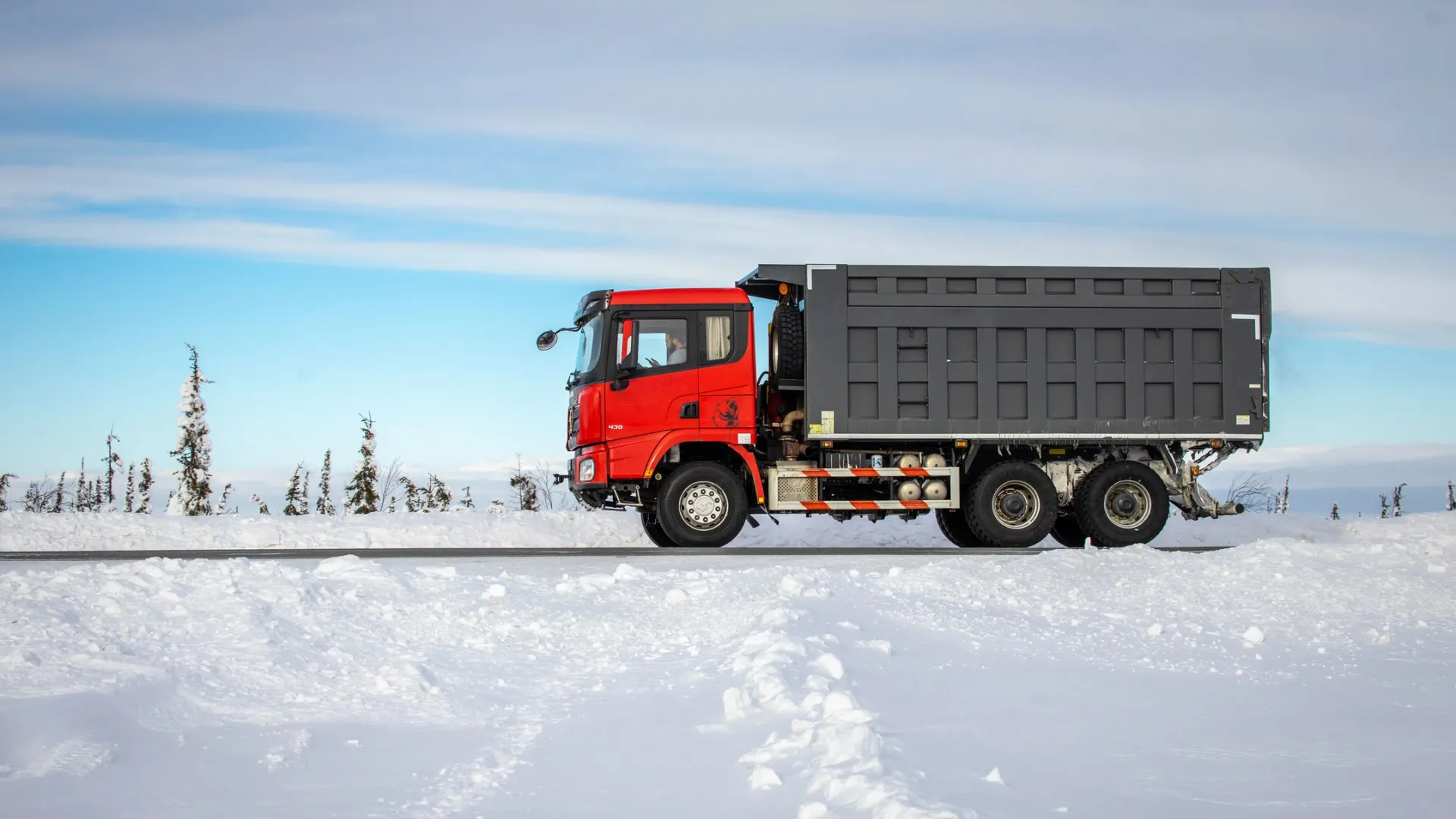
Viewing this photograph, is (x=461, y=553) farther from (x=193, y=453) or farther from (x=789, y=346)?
(x=193, y=453)

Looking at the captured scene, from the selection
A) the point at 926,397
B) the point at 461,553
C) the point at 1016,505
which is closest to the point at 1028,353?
the point at 926,397

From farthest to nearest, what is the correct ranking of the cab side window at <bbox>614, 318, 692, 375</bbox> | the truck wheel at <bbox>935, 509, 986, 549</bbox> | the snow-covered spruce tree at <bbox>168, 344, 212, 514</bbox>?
the snow-covered spruce tree at <bbox>168, 344, 212, 514</bbox>
the truck wheel at <bbox>935, 509, 986, 549</bbox>
the cab side window at <bbox>614, 318, 692, 375</bbox>

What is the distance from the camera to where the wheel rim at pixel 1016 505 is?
16078 millimetres

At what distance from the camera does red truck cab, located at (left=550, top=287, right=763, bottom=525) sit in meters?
15.3

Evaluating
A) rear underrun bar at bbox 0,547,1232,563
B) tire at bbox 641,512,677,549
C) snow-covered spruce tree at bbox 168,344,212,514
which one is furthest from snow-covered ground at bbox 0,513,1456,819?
snow-covered spruce tree at bbox 168,344,212,514

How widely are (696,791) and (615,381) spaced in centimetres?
999

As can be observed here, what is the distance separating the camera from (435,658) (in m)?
8.31

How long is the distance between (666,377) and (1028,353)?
479cm

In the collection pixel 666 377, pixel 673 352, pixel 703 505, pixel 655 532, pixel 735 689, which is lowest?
pixel 735 689

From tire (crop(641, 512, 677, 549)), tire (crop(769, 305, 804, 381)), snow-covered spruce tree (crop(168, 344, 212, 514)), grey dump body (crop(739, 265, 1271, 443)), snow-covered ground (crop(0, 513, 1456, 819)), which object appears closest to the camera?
snow-covered ground (crop(0, 513, 1456, 819))

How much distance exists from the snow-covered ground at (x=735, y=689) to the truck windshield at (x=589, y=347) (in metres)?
4.21

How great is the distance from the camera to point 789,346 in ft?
52.1

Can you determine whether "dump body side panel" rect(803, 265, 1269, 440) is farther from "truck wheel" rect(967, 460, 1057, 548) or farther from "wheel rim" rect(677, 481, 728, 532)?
"wheel rim" rect(677, 481, 728, 532)

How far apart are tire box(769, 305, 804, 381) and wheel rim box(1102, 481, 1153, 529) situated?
457 centimetres
